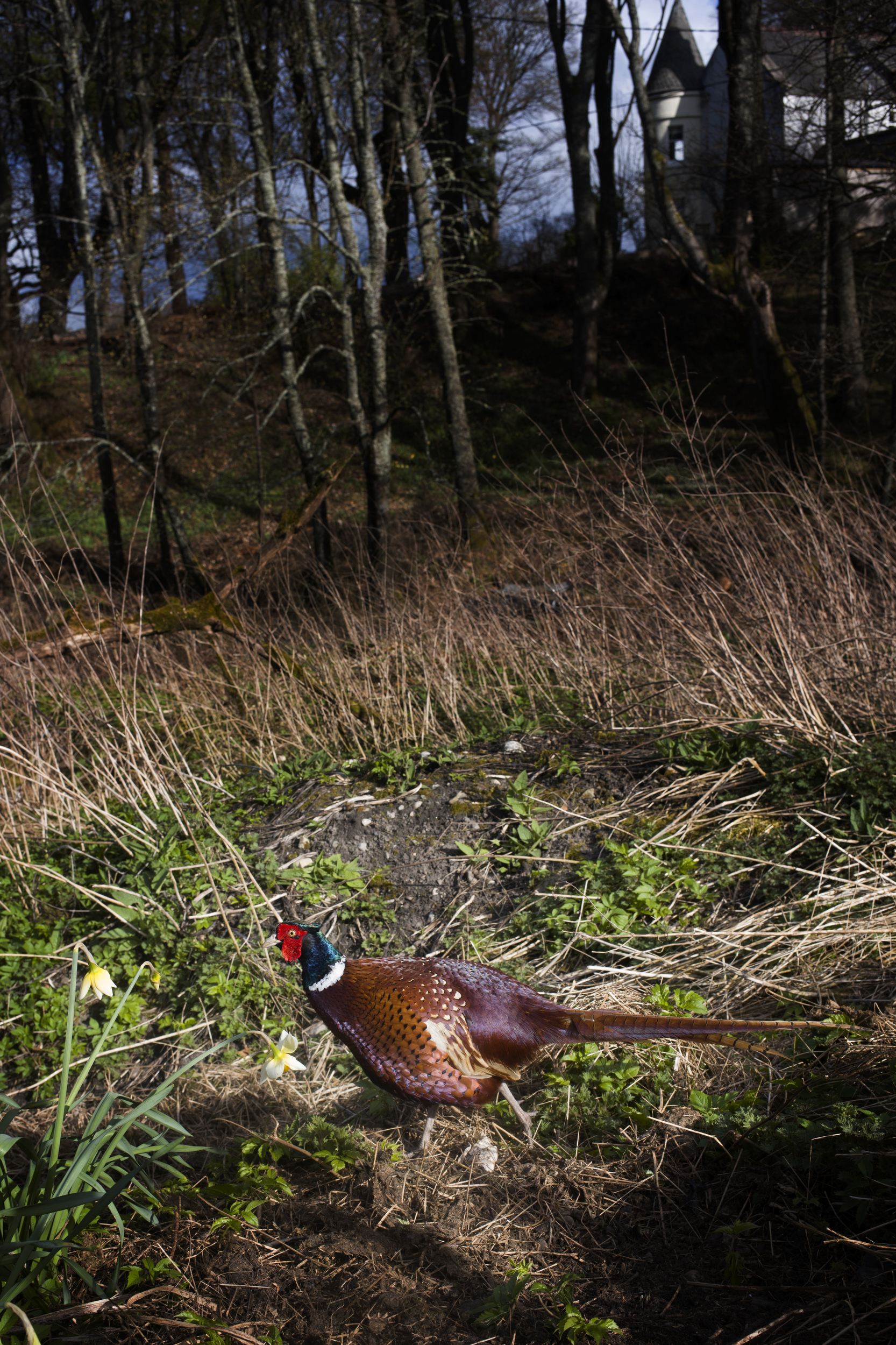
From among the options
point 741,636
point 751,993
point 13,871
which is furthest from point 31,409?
point 751,993

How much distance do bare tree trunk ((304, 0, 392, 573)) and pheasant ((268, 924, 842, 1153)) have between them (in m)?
5.78

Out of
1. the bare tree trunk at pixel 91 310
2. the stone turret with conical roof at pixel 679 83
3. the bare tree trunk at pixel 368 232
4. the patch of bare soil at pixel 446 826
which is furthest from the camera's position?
the stone turret with conical roof at pixel 679 83

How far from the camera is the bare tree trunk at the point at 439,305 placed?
8.57 m

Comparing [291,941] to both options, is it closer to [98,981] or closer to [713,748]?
[98,981]

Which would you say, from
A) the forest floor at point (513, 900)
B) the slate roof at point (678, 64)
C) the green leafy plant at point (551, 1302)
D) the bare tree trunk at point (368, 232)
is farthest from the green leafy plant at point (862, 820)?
the slate roof at point (678, 64)

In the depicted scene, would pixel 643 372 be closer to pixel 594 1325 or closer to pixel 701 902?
pixel 701 902

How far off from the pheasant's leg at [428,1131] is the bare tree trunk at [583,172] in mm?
10438

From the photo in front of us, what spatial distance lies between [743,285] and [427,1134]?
423 inches

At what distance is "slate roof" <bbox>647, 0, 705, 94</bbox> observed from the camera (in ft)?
93.8

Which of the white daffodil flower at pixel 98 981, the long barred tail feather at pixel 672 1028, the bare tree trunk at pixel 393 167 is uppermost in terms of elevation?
Result: the bare tree trunk at pixel 393 167

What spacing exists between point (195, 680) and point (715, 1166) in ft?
13.2

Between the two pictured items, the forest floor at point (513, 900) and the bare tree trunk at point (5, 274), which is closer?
the forest floor at point (513, 900)

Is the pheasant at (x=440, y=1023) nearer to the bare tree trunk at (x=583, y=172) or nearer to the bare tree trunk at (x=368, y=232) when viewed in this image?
the bare tree trunk at (x=368, y=232)

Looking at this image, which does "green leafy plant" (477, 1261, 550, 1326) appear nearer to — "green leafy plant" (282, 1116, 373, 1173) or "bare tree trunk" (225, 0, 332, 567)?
"green leafy plant" (282, 1116, 373, 1173)
